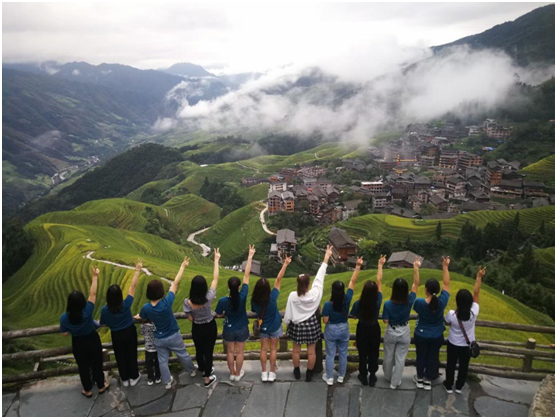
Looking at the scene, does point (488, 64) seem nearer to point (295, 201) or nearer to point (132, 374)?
point (295, 201)

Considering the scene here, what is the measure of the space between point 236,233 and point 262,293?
186 ft

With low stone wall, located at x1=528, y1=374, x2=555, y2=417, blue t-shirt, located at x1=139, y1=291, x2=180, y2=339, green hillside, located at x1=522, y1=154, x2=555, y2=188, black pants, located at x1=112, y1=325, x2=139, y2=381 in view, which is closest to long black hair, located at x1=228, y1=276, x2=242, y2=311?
blue t-shirt, located at x1=139, y1=291, x2=180, y2=339

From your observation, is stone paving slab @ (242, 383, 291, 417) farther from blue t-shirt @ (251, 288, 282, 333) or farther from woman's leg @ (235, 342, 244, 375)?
blue t-shirt @ (251, 288, 282, 333)

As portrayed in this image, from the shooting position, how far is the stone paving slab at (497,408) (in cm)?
542

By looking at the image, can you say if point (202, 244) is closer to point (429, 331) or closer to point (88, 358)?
point (88, 358)

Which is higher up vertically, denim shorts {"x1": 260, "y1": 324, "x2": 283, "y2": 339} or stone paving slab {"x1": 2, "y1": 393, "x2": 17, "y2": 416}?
denim shorts {"x1": 260, "y1": 324, "x2": 283, "y2": 339}

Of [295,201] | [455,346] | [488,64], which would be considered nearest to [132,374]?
[455,346]

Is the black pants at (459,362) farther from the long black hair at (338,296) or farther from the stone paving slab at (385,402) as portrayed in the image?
the long black hair at (338,296)

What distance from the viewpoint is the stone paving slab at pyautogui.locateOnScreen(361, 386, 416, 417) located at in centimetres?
544

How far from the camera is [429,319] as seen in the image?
18.6 feet

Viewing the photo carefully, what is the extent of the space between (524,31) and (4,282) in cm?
20856

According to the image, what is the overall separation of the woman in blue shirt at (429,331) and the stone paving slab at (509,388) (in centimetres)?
86

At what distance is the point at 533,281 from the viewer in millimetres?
30703

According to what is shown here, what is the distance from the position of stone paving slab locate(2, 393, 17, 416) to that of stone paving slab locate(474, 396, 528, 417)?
7008 millimetres
